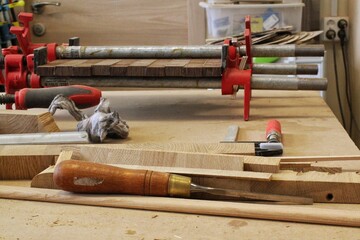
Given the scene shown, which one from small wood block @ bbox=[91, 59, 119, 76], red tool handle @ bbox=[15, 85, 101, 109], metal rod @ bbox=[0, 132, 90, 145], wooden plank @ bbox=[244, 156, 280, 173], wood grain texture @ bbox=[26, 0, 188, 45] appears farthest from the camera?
wood grain texture @ bbox=[26, 0, 188, 45]

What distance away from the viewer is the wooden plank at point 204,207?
0.71 metres

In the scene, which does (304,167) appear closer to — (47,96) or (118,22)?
(47,96)

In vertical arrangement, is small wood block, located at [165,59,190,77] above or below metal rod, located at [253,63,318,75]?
above

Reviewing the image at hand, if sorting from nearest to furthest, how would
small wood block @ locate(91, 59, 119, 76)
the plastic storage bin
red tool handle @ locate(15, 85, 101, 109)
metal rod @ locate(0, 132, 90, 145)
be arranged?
metal rod @ locate(0, 132, 90, 145)
red tool handle @ locate(15, 85, 101, 109)
small wood block @ locate(91, 59, 119, 76)
the plastic storage bin

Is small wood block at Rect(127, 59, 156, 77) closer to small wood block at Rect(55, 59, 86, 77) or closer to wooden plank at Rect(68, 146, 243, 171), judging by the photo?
small wood block at Rect(55, 59, 86, 77)

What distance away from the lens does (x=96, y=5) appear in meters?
2.71

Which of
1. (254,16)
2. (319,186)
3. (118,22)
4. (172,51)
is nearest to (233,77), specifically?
(172,51)

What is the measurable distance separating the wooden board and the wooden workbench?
123 millimetres

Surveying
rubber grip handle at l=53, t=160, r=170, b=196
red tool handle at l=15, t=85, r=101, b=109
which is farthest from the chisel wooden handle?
red tool handle at l=15, t=85, r=101, b=109

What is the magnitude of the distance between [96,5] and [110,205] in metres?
2.08

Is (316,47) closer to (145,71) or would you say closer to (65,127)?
(145,71)

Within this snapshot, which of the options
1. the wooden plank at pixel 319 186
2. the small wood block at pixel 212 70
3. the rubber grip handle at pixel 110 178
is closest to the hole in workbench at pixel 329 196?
the wooden plank at pixel 319 186

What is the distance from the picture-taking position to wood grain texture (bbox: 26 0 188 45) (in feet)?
8.85

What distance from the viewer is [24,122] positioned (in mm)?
1106
